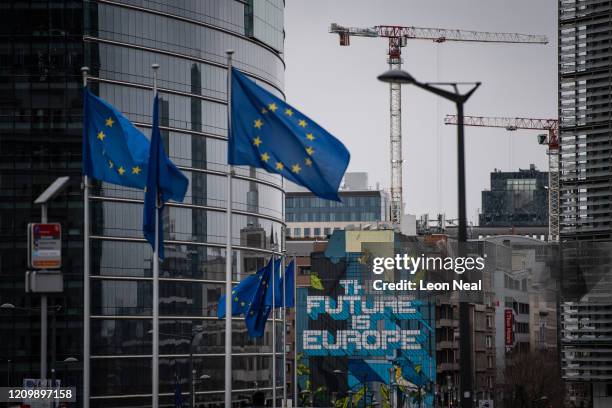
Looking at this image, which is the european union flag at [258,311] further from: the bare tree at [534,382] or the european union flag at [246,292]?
the bare tree at [534,382]

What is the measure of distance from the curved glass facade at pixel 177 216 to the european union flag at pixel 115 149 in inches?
3115

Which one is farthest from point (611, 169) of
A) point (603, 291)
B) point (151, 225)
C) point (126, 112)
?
point (151, 225)

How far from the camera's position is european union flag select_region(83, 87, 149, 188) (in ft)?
189

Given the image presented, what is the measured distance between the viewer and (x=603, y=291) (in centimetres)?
12106

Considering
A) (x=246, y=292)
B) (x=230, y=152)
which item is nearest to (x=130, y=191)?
(x=246, y=292)

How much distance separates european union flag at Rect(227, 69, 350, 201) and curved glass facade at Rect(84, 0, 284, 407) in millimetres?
86859

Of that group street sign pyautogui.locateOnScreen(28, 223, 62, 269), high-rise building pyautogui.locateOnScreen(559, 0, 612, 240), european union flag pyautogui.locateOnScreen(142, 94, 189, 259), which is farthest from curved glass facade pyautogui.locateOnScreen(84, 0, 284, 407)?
street sign pyautogui.locateOnScreen(28, 223, 62, 269)

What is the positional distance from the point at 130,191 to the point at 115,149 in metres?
83.7

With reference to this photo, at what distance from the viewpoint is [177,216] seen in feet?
477

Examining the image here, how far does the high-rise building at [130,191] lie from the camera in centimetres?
13425

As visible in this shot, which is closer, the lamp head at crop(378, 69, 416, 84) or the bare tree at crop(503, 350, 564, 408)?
the lamp head at crop(378, 69, 416, 84)

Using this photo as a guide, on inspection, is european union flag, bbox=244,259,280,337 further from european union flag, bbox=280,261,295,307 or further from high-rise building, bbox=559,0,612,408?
high-rise building, bbox=559,0,612,408

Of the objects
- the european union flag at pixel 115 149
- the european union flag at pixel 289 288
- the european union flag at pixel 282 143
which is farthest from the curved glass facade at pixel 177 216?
the european union flag at pixel 282 143

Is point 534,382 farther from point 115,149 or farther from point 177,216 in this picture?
point 115,149
